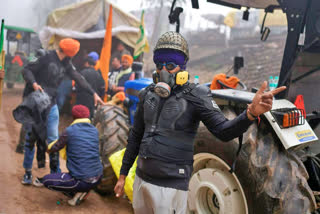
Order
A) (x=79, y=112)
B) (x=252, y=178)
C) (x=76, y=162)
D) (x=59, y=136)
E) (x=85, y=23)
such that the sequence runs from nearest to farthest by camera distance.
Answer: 1. (x=252, y=178)
2. (x=76, y=162)
3. (x=79, y=112)
4. (x=59, y=136)
5. (x=85, y=23)

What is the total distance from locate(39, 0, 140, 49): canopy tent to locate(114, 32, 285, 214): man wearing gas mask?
9.16m

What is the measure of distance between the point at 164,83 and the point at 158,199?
78cm

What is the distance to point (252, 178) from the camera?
2.71 m

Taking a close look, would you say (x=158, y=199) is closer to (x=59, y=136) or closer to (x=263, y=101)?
(x=263, y=101)

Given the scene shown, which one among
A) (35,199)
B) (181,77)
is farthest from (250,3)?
(35,199)

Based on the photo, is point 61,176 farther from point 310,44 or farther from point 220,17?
point 220,17

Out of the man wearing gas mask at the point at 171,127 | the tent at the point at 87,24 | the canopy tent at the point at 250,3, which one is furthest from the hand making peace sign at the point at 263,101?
the tent at the point at 87,24

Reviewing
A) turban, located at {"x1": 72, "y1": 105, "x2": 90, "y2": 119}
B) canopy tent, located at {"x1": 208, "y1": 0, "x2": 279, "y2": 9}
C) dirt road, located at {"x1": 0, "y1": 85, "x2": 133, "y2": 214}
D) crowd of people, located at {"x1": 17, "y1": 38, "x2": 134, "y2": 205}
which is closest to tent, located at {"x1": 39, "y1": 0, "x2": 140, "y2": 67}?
crowd of people, located at {"x1": 17, "y1": 38, "x2": 134, "y2": 205}

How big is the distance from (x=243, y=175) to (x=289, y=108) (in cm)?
69

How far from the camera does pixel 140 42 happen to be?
35.8 feet

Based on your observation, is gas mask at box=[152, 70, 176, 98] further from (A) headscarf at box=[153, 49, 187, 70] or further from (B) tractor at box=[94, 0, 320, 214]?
(B) tractor at box=[94, 0, 320, 214]

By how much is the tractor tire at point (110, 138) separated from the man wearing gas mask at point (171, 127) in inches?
90.6

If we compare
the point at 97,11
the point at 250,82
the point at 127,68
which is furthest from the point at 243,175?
the point at 250,82

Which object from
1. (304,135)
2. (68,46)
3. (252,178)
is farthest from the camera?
(68,46)
